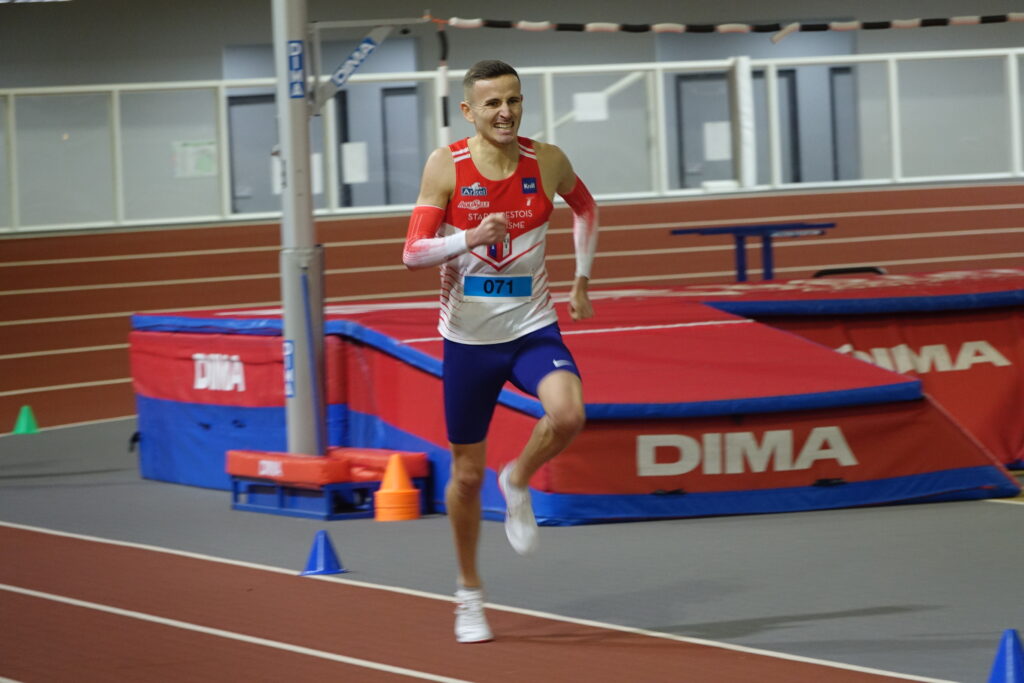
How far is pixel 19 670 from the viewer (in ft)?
15.3

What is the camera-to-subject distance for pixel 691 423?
23.1ft

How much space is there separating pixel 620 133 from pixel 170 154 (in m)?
5.01

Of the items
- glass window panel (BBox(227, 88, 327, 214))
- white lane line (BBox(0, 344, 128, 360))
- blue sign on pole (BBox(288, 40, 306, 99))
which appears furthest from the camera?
glass window panel (BBox(227, 88, 327, 214))

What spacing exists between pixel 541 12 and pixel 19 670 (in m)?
16.2

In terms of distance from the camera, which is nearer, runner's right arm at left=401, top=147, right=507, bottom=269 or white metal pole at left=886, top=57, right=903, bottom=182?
runner's right arm at left=401, top=147, right=507, bottom=269

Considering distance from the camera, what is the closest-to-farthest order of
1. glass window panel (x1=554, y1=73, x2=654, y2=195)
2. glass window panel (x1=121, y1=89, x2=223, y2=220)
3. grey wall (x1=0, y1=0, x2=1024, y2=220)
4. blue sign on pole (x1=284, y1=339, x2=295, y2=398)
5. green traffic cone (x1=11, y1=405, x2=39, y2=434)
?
blue sign on pole (x1=284, y1=339, x2=295, y2=398) → green traffic cone (x1=11, y1=405, x2=39, y2=434) → glass window panel (x1=121, y1=89, x2=223, y2=220) → glass window panel (x1=554, y1=73, x2=654, y2=195) → grey wall (x1=0, y1=0, x2=1024, y2=220)

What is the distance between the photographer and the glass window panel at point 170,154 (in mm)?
15898

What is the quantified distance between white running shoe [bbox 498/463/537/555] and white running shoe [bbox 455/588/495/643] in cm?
25

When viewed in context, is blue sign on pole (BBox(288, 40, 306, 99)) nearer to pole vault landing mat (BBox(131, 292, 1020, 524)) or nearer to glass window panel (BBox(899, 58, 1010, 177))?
pole vault landing mat (BBox(131, 292, 1020, 524))

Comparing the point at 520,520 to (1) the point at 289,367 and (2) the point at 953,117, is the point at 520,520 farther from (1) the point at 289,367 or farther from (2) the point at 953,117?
(2) the point at 953,117

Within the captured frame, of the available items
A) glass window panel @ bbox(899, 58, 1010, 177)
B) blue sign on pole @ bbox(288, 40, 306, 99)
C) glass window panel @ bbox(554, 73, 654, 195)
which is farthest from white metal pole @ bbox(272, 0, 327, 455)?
glass window panel @ bbox(899, 58, 1010, 177)

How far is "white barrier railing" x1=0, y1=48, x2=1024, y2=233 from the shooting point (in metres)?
15.4

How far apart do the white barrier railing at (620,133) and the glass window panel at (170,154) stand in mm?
21

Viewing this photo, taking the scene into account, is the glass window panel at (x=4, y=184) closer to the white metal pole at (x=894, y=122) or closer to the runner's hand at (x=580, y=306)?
the white metal pole at (x=894, y=122)
